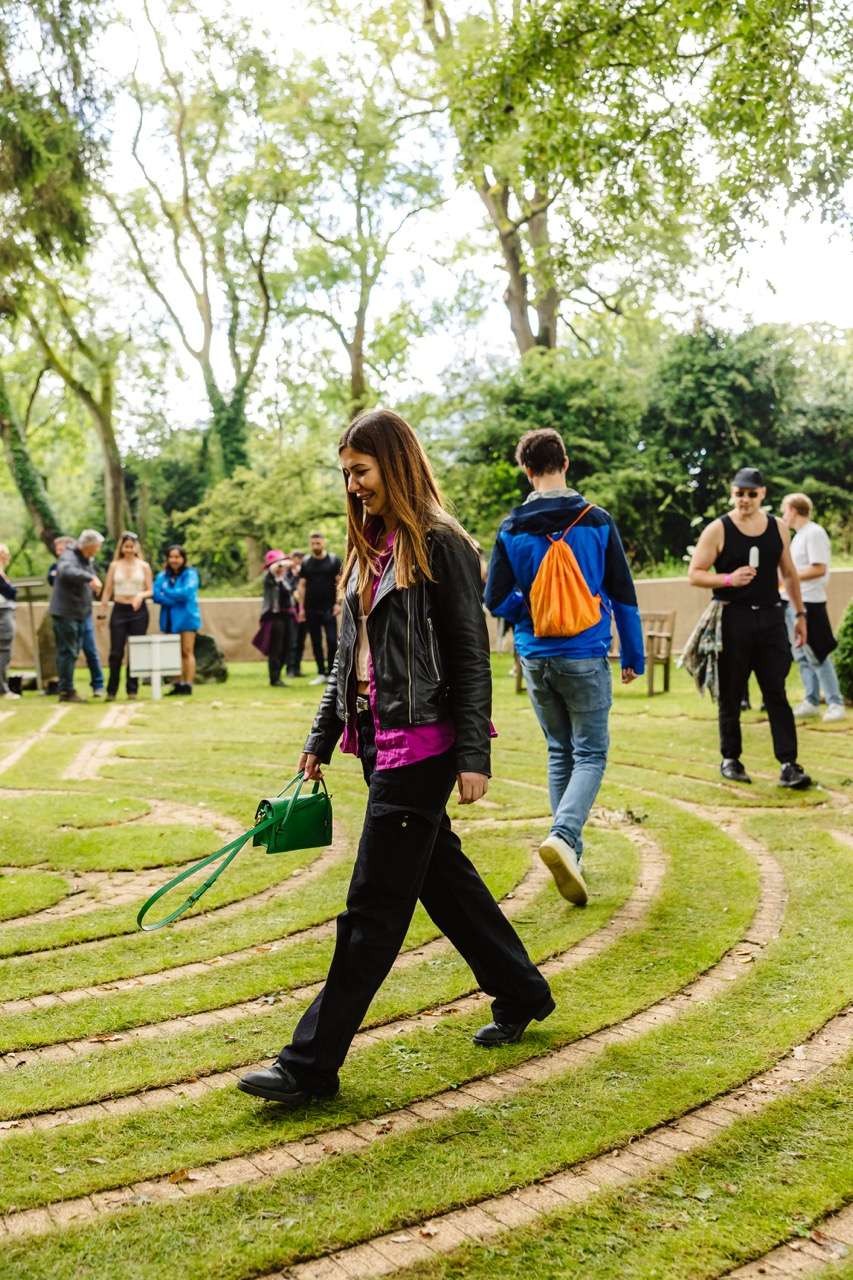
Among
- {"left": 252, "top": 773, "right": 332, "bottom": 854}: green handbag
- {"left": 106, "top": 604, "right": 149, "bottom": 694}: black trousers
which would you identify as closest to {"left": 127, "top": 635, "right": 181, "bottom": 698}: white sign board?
{"left": 106, "top": 604, "right": 149, "bottom": 694}: black trousers

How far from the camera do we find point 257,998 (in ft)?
15.1

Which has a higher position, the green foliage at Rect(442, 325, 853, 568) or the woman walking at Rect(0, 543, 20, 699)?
the green foliage at Rect(442, 325, 853, 568)

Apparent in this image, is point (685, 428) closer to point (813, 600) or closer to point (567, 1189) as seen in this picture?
point (813, 600)

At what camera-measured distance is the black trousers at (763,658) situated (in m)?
8.28

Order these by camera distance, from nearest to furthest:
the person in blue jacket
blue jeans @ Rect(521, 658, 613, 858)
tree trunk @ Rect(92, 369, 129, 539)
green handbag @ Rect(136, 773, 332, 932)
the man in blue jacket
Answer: green handbag @ Rect(136, 773, 332, 932) → blue jeans @ Rect(521, 658, 613, 858) → the man in blue jacket → the person in blue jacket → tree trunk @ Rect(92, 369, 129, 539)

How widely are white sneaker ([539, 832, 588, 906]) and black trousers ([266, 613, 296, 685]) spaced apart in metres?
13.3

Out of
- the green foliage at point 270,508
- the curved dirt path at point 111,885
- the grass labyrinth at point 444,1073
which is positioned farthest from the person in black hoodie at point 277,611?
the green foliage at point 270,508

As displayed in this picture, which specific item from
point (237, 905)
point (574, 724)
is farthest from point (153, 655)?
point (574, 724)

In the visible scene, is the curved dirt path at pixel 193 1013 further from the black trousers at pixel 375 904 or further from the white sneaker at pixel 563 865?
the black trousers at pixel 375 904

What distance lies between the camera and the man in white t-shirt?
1181 centimetres

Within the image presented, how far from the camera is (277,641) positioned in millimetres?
18734

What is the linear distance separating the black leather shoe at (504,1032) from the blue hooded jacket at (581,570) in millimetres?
2031

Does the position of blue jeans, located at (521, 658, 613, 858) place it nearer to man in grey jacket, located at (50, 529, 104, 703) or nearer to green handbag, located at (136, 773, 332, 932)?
green handbag, located at (136, 773, 332, 932)

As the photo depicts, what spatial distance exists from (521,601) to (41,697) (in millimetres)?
12618
